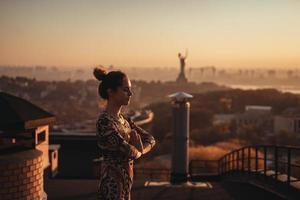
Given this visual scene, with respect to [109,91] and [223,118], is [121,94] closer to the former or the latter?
[109,91]

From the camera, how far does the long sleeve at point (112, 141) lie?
249 centimetres

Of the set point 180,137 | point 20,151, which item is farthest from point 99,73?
point 180,137

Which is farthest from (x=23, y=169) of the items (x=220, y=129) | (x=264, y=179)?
(x=220, y=129)

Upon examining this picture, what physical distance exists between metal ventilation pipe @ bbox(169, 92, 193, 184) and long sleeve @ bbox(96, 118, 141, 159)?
5825 millimetres

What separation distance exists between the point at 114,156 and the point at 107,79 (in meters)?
0.51

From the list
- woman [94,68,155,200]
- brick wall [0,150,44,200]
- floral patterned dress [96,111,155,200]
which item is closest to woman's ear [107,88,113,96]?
woman [94,68,155,200]

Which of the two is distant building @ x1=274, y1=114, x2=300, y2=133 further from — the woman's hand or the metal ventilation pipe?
the woman's hand

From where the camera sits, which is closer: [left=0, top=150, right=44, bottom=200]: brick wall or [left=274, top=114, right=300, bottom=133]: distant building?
[left=0, top=150, right=44, bottom=200]: brick wall

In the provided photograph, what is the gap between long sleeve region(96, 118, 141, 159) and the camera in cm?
249

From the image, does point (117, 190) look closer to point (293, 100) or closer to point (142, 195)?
point (142, 195)

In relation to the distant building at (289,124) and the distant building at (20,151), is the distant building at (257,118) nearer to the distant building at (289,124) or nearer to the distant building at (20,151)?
the distant building at (289,124)

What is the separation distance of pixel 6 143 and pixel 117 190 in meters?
3.03

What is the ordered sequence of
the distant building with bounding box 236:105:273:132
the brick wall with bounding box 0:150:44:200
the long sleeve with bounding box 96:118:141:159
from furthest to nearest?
the distant building with bounding box 236:105:273:132 → the brick wall with bounding box 0:150:44:200 → the long sleeve with bounding box 96:118:141:159

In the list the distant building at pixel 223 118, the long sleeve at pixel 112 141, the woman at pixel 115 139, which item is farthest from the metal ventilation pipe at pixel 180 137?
the distant building at pixel 223 118
